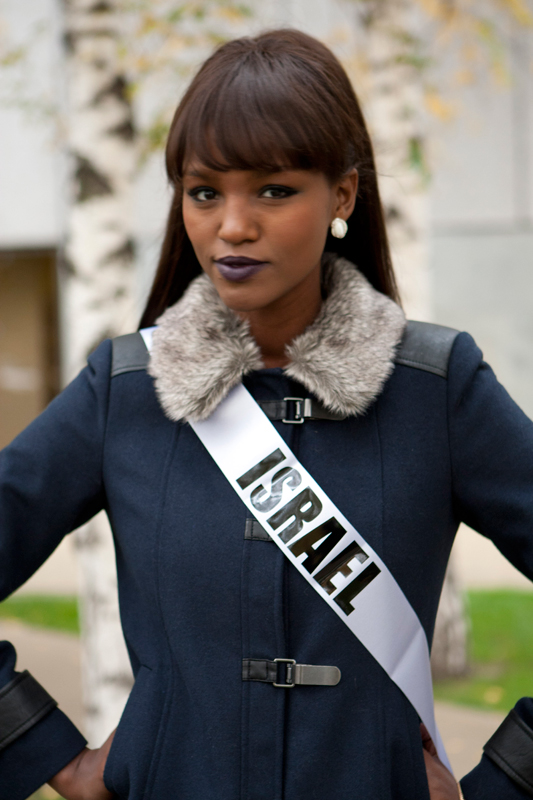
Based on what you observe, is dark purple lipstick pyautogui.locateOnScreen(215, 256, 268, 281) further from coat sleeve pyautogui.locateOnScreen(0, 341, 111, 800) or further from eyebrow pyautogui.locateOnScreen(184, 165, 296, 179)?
coat sleeve pyautogui.locateOnScreen(0, 341, 111, 800)

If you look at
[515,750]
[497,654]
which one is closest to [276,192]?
[515,750]

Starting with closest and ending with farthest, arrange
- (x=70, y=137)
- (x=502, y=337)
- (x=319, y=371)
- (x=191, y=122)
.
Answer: (x=191, y=122), (x=319, y=371), (x=70, y=137), (x=502, y=337)

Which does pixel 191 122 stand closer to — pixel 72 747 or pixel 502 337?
pixel 72 747

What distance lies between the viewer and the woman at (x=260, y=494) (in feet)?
5.66

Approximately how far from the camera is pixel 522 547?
71.6 inches

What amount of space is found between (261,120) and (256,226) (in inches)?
7.1

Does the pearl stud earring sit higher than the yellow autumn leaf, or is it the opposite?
the yellow autumn leaf

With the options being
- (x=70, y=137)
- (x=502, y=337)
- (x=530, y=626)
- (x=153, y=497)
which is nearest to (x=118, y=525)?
(x=153, y=497)

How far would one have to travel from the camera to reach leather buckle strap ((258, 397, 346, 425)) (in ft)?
6.12

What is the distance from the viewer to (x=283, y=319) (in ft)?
6.36

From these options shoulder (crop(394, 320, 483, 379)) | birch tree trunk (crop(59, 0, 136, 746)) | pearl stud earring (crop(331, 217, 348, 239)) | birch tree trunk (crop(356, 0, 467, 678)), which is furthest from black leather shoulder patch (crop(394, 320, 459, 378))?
birch tree trunk (crop(356, 0, 467, 678))

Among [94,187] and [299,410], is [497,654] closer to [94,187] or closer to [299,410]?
[94,187]

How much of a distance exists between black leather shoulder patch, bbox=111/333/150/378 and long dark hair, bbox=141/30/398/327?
12.8 inches

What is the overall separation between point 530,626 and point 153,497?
5062mm
